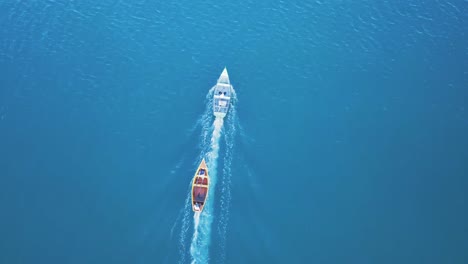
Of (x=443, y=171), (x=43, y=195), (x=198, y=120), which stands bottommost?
(x=43, y=195)

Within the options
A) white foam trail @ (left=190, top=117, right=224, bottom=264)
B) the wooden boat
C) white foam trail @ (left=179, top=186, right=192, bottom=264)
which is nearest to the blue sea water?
white foam trail @ (left=179, top=186, right=192, bottom=264)

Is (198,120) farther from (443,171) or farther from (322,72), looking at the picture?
(443,171)

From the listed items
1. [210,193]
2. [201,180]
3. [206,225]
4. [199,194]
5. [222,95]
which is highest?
[222,95]

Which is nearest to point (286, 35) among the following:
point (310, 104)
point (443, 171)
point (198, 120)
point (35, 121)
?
point (310, 104)

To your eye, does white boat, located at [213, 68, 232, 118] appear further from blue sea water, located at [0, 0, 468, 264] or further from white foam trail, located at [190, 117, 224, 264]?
white foam trail, located at [190, 117, 224, 264]

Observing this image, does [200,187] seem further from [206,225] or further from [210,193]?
[206,225]

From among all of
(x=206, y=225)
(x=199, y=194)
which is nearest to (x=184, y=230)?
(x=206, y=225)
